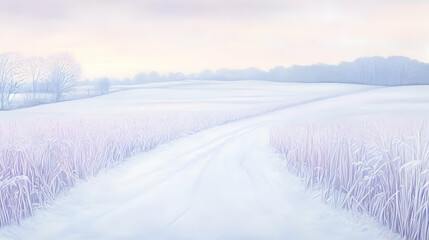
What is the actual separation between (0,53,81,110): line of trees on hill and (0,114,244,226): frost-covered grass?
128 millimetres

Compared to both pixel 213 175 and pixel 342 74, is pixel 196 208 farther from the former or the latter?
pixel 342 74

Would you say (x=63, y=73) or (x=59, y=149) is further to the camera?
(x=63, y=73)

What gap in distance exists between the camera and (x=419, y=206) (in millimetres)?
1186

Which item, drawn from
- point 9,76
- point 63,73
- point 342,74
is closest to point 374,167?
point 342,74

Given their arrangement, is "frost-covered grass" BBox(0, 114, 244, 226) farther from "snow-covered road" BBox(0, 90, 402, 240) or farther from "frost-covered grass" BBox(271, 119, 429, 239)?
"frost-covered grass" BBox(271, 119, 429, 239)

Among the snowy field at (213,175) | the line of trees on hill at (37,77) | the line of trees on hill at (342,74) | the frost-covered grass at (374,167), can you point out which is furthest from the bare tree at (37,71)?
the frost-covered grass at (374,167)

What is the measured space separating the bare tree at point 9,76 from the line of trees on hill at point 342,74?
0.50 m

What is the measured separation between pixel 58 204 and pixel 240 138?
110cm

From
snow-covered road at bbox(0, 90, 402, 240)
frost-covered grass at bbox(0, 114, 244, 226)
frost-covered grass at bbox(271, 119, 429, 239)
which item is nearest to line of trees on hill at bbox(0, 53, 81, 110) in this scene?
frost-covered grass at bbox(0, 114, 244, 226)

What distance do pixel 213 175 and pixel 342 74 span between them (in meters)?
0.82

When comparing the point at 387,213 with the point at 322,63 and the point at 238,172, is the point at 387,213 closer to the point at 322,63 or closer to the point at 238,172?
the point at 238,172

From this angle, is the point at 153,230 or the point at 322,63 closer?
the point at 153,230

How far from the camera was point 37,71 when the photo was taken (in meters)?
1.71

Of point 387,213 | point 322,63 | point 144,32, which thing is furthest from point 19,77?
point 387,213
